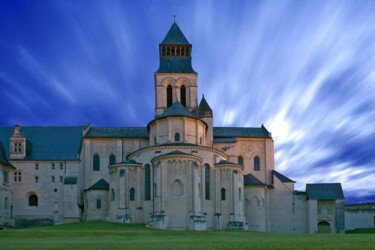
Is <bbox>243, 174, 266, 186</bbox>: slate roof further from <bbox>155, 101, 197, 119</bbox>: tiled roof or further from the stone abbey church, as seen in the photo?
<bbox>155, 101, 197, 119</bbox>: tiled roof

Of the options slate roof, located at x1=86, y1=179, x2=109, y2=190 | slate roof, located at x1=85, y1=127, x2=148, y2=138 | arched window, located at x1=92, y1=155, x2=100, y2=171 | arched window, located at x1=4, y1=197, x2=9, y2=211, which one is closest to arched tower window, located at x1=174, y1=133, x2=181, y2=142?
slate roof, located at x1=85, y1=127, x2=148, y2=138

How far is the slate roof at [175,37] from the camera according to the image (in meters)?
92.4

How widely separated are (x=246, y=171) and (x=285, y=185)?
6.78 m

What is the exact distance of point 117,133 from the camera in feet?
286

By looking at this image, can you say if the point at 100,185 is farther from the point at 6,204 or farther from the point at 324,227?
the point at 324,227

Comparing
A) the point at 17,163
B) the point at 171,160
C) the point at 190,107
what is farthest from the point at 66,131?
the point at 171,160

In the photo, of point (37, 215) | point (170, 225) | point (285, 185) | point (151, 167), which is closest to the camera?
point (170, 225)

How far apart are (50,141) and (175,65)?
24.6 metres

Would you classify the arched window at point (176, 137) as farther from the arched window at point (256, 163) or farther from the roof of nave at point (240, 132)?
the arched window at point (256, 163)

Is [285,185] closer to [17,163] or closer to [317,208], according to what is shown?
[317,208]

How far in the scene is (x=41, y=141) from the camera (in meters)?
87.2

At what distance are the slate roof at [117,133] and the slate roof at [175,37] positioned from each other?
16.3 meters

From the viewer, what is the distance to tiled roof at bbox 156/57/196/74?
90688 millimetres

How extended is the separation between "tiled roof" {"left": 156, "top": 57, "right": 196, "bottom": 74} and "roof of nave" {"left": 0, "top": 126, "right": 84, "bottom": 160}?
17.2 m
